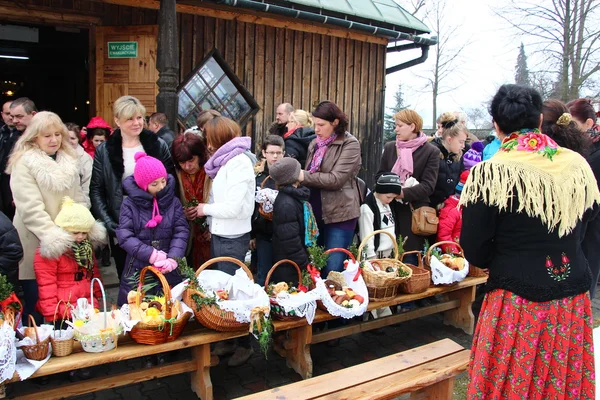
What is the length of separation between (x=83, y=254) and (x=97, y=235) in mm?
208

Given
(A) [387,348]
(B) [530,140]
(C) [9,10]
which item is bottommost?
(A) [387,348]

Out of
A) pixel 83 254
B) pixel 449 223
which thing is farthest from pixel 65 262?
pixel 449 223

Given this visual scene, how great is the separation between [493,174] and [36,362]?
102 inches

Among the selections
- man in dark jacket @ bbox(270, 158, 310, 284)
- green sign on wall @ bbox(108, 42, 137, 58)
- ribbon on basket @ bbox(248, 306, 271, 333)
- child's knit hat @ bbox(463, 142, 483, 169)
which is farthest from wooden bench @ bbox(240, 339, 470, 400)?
green sign on wall @ bbox(108, 42, 137, 58)

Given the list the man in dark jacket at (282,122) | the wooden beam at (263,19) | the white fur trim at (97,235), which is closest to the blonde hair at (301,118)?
the man in dark jacket at (282,122)

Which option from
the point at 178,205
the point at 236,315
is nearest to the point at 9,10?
the point at 178,205

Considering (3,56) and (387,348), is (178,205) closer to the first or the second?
(387,348)

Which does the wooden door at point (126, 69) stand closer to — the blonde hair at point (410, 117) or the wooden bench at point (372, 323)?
the blonde hair at point (410, 117)

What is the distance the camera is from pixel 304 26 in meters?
8.05

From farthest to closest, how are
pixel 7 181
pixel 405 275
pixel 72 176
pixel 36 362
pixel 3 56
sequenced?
pixel 3 56, pixel 7 181, pixel 405 275, pixel 72 176, pixel 36 362

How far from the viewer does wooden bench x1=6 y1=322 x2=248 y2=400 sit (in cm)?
290

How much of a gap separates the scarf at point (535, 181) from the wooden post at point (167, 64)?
382 cm

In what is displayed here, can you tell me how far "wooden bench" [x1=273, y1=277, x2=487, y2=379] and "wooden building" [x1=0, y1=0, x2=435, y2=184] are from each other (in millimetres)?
2951

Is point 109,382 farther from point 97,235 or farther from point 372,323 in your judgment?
point 372,323
